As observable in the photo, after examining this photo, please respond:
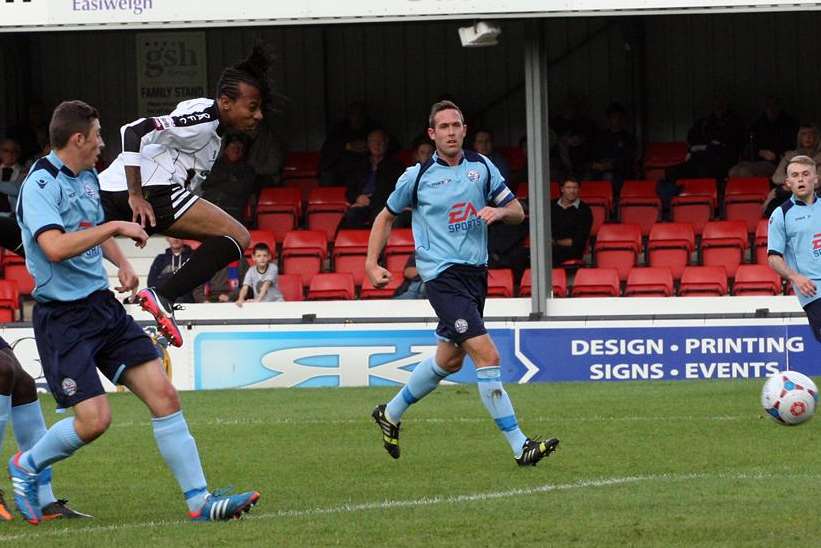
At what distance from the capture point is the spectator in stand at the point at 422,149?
60.5ft

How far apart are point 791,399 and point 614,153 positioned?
9.66m

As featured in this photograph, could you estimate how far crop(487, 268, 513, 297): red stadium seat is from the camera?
17.5 metres

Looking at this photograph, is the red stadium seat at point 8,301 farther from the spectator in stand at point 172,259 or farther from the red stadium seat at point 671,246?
the red stadium seat at point 671,246

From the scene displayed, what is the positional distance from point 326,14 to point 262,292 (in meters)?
3.20

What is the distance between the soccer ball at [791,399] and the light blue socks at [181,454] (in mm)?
4769

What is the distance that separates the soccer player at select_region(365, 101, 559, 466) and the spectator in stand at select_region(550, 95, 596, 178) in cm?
1045

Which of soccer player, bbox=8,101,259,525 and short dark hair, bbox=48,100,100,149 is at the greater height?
short dark hair, bbox=48,100,100,149

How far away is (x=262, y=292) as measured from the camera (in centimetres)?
1747

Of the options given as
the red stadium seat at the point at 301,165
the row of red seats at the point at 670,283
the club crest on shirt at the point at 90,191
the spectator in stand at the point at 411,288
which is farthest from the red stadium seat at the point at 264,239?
the club crest on shirt at the point at 90,191

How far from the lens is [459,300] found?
9172 mm

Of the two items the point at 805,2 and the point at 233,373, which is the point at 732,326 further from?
the point at 233,373

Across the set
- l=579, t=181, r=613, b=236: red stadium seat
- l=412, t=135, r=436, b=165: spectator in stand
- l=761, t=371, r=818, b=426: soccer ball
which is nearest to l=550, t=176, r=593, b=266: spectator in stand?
l=579, t=181, r=613, b=236: red stadium seat

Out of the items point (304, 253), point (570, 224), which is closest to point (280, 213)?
point (304, 253)

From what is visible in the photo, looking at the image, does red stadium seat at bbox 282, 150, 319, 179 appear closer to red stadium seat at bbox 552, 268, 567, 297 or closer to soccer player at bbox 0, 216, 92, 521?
red stadium seat at bbox 552, 268, 567, 297
